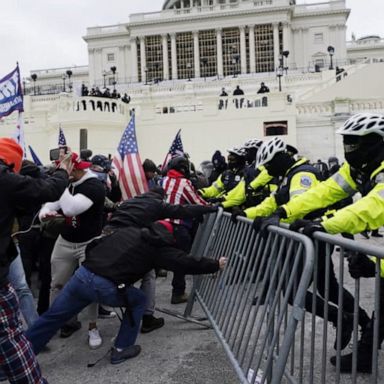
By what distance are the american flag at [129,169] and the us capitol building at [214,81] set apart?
12.9 m

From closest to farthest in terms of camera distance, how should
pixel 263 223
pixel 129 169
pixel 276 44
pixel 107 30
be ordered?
pixel 263 223
pixel 129 169
pixel 276 44
pixel 107 30

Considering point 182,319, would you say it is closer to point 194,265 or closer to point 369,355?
point 194,265

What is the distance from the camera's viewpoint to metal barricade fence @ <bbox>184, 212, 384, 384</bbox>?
8.93 feet

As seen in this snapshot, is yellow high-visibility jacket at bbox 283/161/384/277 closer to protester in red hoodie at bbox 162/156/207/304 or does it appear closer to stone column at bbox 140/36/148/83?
protester in red hoodie at bbox 162/156/207/304

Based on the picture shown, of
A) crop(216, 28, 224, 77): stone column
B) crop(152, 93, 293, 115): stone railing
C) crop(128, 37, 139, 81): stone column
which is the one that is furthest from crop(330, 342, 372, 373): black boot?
crop(128, 37, 139, 81): stone column

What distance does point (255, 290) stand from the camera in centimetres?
355

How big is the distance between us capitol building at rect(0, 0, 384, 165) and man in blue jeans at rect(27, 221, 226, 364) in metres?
16.1

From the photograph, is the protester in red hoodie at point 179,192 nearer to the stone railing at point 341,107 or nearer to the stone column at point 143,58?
the stone railing at point 341,107

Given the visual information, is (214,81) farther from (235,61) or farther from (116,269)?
(116,269)

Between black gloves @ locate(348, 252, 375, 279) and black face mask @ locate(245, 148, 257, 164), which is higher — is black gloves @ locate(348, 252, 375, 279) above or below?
below

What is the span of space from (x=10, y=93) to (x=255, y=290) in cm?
736

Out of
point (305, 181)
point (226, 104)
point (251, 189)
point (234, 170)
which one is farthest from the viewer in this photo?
point (226, 104)

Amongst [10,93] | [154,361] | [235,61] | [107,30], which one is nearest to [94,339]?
[154,361]

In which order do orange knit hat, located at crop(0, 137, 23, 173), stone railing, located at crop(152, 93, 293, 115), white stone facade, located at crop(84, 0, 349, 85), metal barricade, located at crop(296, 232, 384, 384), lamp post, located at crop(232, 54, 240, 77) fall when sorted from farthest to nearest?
white stone facade, located at crop(84, 0, 349, 85) → lamp post, located at crop(232, 54, 240, 77) → stone railing, located at crop(152, 93, 293, 115) → orange knit hat, located at crop(0, 137, 23, 173) → metal barricade, located at crop(296, 232, 384, 384)
